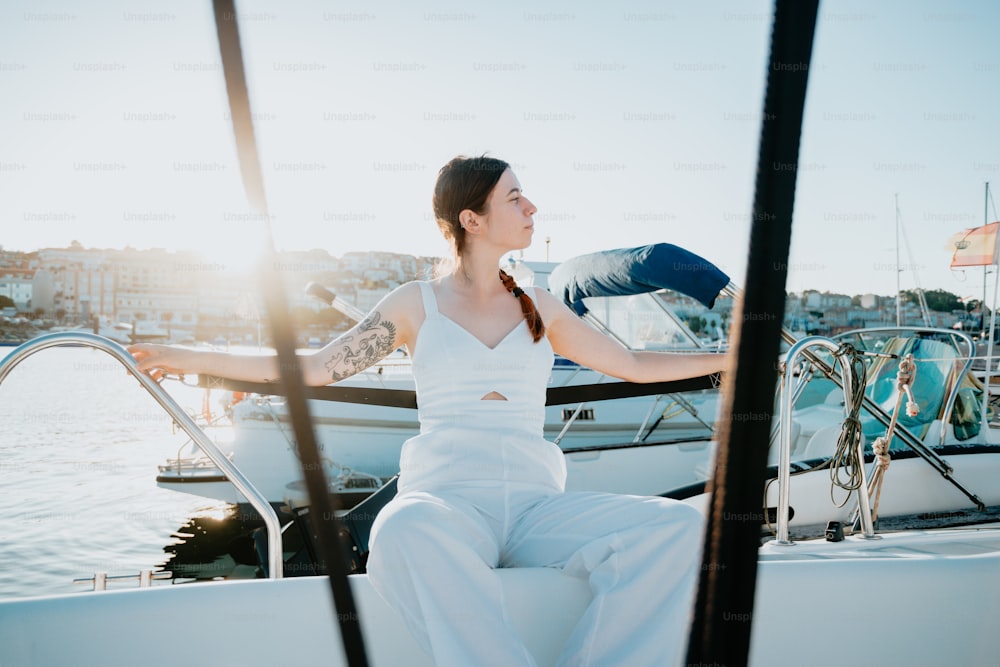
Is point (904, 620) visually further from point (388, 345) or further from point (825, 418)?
point (825, 418)

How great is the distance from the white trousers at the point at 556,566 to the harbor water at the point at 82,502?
138 centimetres

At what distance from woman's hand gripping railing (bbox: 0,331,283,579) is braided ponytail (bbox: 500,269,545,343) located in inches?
33.8

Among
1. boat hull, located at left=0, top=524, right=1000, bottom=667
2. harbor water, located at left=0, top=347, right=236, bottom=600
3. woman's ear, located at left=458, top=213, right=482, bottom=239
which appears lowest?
harbor water, located at left=0, top=347, right=236, bottom=600

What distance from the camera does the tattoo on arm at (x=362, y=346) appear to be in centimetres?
190

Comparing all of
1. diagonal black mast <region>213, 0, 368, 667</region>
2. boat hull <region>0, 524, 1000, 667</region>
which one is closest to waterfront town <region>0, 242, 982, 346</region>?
diagonal black mast <region>213, 0, 368, 667</region>

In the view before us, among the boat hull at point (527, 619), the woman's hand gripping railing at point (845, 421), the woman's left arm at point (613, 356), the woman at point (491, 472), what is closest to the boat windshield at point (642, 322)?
the woman's hand gripping railing at point (845, 421)

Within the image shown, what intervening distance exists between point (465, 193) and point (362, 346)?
22.8 inches

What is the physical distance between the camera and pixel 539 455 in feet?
5.70

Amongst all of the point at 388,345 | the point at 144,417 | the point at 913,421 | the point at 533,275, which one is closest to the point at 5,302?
the point at 144,417

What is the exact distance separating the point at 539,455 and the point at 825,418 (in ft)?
17.0

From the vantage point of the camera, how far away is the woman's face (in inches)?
80.6

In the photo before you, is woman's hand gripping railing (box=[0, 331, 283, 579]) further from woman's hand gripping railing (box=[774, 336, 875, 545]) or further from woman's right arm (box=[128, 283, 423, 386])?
woman's hand gripping railing (box=[774, 336, 875, 545])

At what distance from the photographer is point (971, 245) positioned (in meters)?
7.68

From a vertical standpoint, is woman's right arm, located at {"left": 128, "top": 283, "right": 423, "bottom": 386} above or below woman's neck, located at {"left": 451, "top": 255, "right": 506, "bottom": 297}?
below
